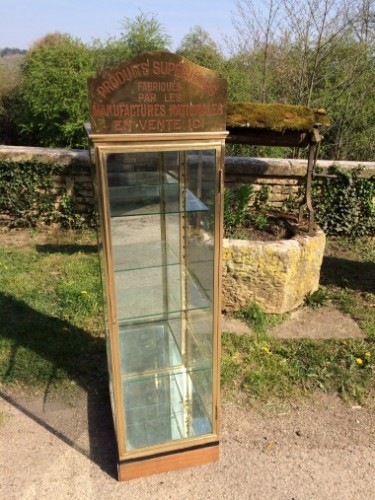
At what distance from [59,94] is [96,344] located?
28.1ft

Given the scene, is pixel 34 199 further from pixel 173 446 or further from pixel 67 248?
pixel 173 446

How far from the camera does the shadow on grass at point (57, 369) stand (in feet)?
10.4

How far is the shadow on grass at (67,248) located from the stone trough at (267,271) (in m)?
2.48

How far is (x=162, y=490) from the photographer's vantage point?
2.70m

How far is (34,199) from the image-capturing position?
23.2 feet

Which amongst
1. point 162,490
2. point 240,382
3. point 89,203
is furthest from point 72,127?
point 162,490

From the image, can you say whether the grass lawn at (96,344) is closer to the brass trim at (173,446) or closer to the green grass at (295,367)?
the green grass at (295,367)

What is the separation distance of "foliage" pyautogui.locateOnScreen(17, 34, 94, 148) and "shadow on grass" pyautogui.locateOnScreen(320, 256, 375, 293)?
23.8 ft

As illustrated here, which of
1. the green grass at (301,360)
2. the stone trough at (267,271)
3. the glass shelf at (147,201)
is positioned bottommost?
the green grass at (301,360)

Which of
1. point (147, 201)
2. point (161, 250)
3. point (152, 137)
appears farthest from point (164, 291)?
point (152, 137)

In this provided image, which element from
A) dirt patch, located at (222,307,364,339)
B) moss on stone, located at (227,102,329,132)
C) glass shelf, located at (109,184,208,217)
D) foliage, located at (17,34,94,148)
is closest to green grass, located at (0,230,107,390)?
dirt patch, located at (222,307,364,339)

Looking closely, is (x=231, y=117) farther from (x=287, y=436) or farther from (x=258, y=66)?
(x=258, y=66)

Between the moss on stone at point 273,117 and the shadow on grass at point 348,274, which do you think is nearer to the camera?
the moss on stone at point 273,117

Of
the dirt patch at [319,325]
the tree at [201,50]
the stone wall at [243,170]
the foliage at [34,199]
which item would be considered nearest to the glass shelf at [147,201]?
the dirt patch at [319,325]
